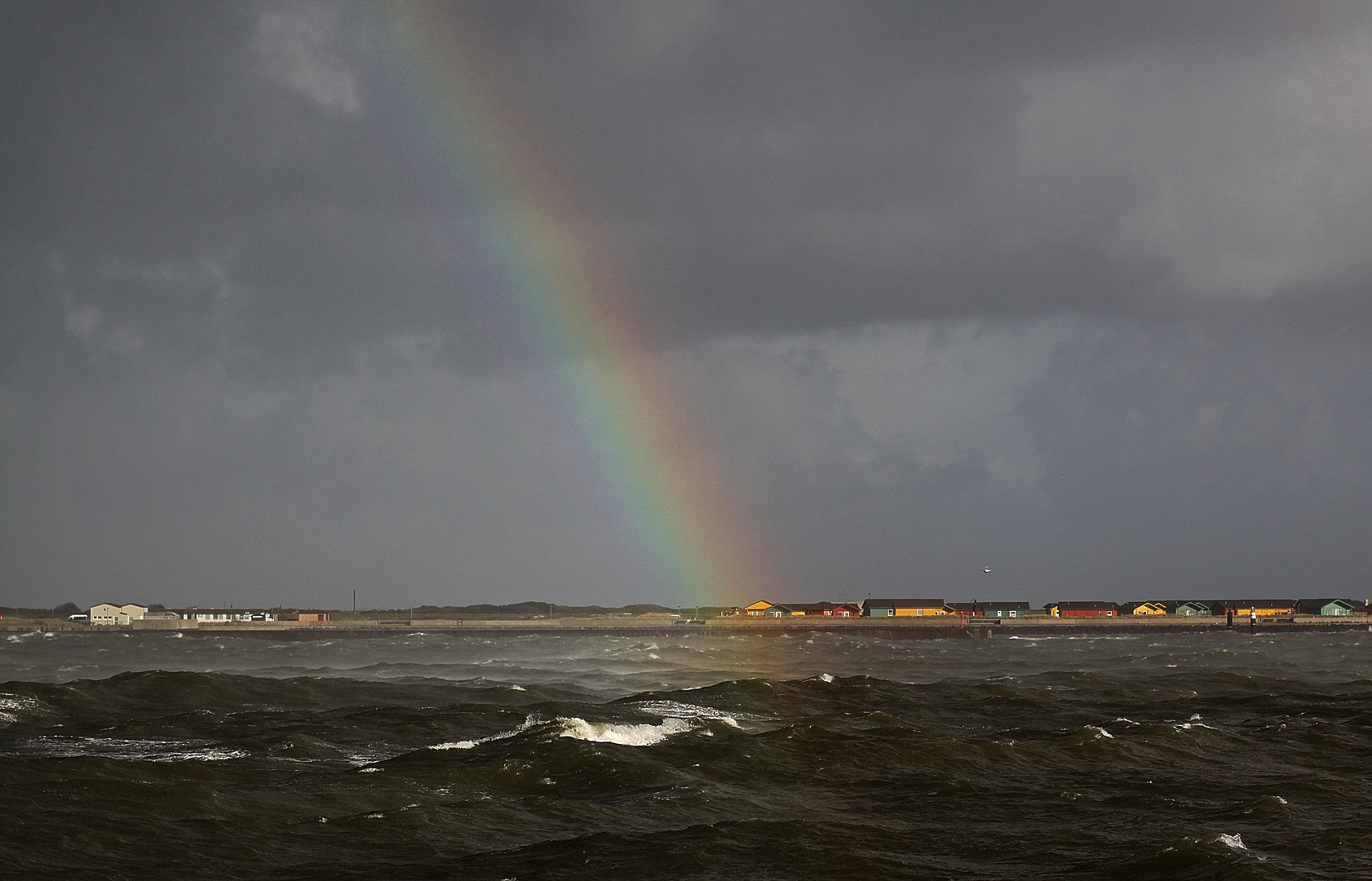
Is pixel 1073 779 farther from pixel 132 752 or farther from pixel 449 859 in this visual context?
pixel 132 752

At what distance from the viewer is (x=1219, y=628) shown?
161125 mm

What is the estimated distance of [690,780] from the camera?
2823 centimetres

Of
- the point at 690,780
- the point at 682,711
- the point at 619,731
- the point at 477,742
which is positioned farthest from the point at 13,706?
the point at 690,780

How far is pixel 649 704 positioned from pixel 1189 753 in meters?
21.9

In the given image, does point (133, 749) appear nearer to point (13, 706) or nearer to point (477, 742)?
point (477, 742)

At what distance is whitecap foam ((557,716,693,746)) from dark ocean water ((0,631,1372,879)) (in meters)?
0.15

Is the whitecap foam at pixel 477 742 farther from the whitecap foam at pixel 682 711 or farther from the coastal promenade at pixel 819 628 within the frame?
the coastal promenade at pixel 819 628

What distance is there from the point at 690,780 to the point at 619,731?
8.19 metres

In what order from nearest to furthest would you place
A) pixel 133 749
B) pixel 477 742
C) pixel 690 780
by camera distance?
pixel 690 780
pixel 133 749
pixel 477 742

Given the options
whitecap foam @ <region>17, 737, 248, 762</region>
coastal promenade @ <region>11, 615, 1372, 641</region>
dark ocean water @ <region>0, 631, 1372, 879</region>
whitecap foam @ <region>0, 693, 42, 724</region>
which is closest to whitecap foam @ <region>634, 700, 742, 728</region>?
dark ocean water @ <region>0, 631, 1372, 879</region>

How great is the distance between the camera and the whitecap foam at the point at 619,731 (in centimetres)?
3450

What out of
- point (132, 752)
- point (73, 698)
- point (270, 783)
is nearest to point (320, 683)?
point (73, 698)

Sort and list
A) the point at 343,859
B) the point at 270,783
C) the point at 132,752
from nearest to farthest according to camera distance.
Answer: the point at 343,859
the point at 270,783
the point at 132,752

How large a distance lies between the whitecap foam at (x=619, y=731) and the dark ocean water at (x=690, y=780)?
15 cm
